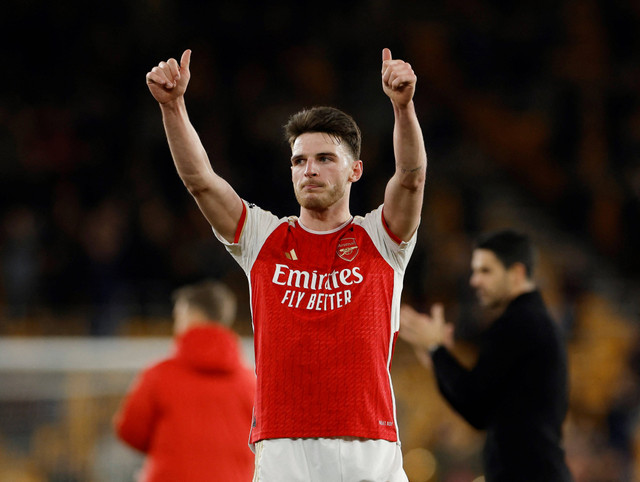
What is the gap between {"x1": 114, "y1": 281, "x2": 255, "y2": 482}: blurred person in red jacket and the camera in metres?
4.95

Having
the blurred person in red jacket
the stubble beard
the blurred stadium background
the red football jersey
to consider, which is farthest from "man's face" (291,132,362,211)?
the blurred stadium background

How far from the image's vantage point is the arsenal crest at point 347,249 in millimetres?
3347

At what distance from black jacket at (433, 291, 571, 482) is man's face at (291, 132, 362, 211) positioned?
1365 millimetres

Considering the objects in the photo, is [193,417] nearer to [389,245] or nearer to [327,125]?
[389,245]

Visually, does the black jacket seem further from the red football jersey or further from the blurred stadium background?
the blurred stadium background

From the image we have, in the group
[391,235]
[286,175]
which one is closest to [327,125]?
[391,235]

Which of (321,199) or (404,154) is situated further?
(321,199)

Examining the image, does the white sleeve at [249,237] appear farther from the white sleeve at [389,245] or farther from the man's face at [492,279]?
the man's face at [492,279]

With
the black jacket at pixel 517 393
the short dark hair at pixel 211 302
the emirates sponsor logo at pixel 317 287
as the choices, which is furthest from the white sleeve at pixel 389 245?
the short dark hair at pixel 211 302

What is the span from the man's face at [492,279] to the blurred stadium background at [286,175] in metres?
3.50

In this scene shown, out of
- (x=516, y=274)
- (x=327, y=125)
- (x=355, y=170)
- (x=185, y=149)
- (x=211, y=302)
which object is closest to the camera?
(x=185, y=149)

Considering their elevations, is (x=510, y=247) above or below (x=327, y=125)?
below

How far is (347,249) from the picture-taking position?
3365 millimetres

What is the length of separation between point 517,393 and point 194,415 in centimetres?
168
